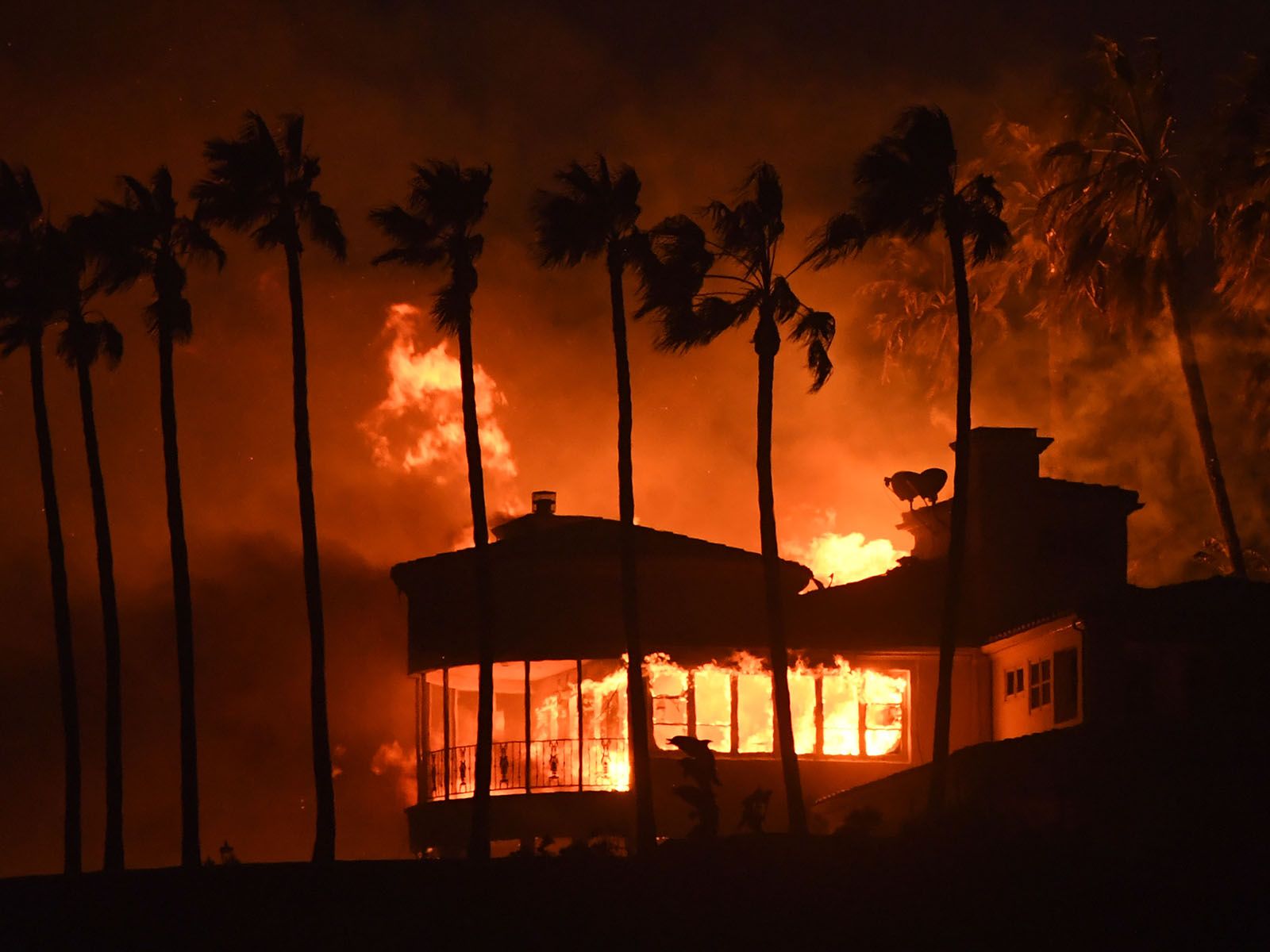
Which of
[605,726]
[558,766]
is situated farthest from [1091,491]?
[558,766]

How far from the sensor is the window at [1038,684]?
43125 millimetres

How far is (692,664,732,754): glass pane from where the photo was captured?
153ft

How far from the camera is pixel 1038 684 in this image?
143 ft

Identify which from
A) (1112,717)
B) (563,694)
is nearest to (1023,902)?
(1112,717)

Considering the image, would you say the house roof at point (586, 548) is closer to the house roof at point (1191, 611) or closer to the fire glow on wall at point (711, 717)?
the fire glow on wall at point (711, 717)

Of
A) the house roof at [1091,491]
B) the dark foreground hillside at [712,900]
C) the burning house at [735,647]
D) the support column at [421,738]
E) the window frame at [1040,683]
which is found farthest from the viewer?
the support column at [421,738]

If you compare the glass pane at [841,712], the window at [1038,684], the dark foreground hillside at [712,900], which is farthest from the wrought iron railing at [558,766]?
the dark foreground hillside at [712,900]

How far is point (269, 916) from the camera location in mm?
30672

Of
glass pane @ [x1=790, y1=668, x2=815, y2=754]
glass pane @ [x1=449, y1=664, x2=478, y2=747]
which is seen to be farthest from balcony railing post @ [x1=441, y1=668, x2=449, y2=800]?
glass pane @ [x1=790, y1=668, x2=815, y2=754]

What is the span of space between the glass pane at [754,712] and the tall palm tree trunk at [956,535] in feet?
30.2

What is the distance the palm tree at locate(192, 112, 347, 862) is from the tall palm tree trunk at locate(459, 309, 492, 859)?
286 cm

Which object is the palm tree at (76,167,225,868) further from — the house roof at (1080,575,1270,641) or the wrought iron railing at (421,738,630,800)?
the house roof at (1080,575,1270,641)

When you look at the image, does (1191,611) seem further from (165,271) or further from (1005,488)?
(165,271)

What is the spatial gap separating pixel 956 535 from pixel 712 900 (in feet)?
31.2
